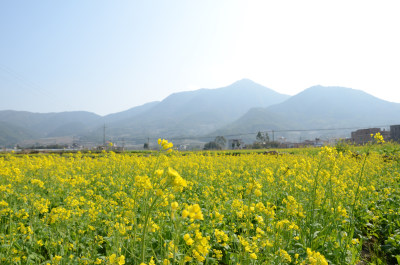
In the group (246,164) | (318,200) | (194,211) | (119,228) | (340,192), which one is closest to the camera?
(194,211)

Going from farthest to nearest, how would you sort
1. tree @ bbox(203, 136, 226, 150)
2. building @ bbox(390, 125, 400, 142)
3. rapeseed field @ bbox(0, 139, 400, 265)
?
tree @ bbox(203, 136, 226, 150)
building @ bbox(390, 125, 400, 142)
rapeseed field @ bbox(0, 139, 400, 265)

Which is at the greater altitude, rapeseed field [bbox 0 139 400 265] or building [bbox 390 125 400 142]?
building [bbox 390 125 400 142]

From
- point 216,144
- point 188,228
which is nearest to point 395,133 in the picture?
point 216,144

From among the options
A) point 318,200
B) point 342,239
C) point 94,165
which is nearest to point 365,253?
point 342,239

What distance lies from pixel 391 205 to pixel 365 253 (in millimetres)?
1516

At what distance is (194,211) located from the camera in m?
1.11

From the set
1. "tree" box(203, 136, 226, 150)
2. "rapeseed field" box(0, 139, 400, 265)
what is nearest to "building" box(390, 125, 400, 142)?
"tree" box(203, 136, 226, 150)

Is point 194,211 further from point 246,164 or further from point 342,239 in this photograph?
point 246,164

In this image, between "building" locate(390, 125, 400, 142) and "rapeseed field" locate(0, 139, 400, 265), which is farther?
"building" locate(390, 125, 400, 142)

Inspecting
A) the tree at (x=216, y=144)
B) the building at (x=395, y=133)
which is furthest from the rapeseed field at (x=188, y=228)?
the tree at (x=216, y=144)

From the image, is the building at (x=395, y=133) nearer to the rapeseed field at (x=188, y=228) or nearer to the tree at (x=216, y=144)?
the tree at (x=216, y=144)

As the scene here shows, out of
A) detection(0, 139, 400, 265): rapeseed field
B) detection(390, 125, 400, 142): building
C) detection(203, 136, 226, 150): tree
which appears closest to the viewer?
detection(0, 139, 400, 265): rapeseed field

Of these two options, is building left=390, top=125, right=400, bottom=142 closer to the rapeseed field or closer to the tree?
the tree

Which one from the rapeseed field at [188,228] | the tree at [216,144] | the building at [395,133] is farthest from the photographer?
the tree at [216,144]
